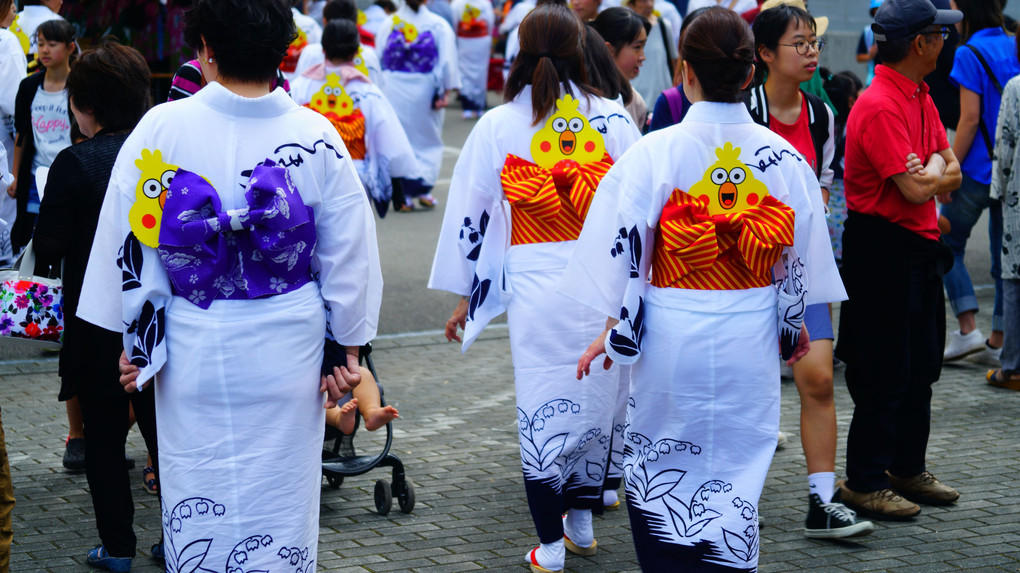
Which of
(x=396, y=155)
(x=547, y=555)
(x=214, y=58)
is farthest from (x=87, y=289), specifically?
(x=396, y=155)

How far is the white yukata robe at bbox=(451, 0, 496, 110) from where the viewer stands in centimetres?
1772

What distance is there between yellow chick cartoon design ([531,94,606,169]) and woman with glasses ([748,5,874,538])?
744 mm

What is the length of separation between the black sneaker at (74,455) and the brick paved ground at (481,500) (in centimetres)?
5

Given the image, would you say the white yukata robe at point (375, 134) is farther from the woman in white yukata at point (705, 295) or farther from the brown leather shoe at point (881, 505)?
the woman in white yukata at point (705, 295)

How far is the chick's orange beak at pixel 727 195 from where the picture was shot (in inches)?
126

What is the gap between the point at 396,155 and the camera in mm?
7805

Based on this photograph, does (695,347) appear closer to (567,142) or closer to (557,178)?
(557,178)

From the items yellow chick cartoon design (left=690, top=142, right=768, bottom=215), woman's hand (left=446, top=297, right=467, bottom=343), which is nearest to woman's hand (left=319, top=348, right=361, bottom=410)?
yellow chick cartoon design (left=690, top=142, right=768, bottom=215)

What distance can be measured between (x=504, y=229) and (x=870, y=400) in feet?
5.10

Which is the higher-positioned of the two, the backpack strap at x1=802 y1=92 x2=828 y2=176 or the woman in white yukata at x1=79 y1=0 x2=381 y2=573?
the backpack strap at x1=802 y1=92 x2=828 y2=176

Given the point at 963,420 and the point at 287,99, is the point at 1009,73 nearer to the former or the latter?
the point at 963,420

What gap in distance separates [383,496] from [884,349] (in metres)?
1.99

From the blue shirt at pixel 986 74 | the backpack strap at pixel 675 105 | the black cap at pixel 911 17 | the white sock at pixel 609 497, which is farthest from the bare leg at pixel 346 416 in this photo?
the blue shirt at pixel 986 74

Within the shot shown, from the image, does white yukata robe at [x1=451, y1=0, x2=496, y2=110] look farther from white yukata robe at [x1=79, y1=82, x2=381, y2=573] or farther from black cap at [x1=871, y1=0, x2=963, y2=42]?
white yukata robe at [x1=79, y1=82, x2=381, y2=573]
